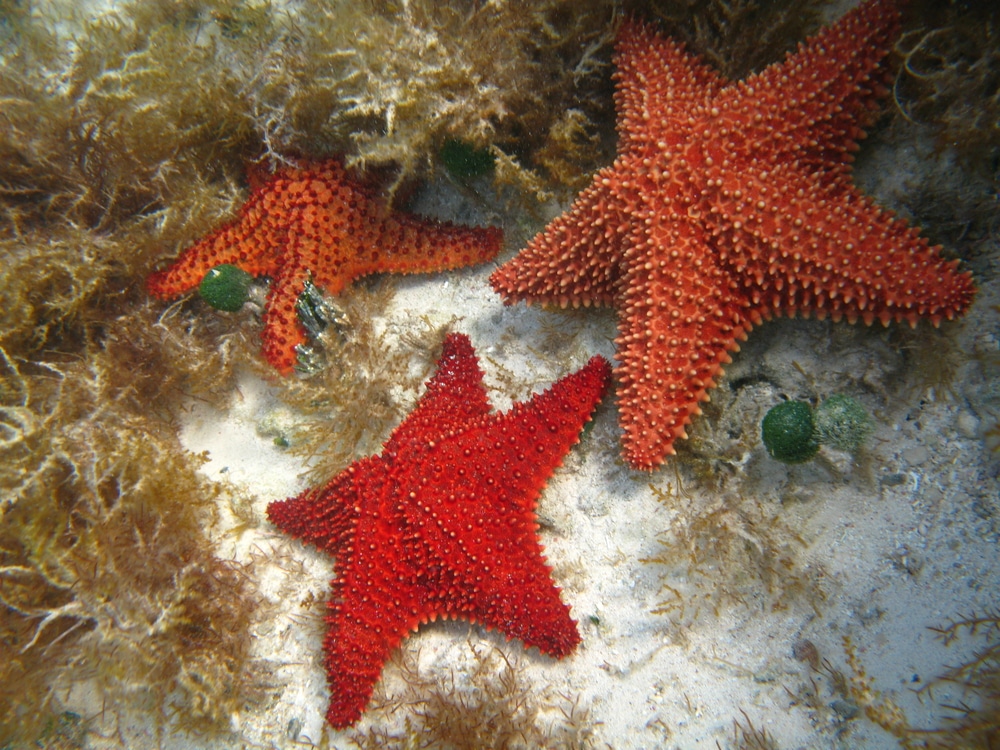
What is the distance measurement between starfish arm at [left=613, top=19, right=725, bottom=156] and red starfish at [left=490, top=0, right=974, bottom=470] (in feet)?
0.04

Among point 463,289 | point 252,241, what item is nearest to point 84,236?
point 252,241

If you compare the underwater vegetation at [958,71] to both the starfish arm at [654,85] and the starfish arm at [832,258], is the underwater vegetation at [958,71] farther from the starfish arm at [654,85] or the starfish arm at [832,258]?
the starfish arm at [654,85]

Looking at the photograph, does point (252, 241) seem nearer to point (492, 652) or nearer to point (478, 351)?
point (478, 351)

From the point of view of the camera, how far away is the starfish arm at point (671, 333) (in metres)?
3.56

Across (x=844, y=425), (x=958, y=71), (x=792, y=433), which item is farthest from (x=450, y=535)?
(x=958, y=71)

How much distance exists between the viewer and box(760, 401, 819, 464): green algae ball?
371cm

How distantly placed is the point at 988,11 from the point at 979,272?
1594mm

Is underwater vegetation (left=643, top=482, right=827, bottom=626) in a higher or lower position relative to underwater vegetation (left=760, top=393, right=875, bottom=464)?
lower

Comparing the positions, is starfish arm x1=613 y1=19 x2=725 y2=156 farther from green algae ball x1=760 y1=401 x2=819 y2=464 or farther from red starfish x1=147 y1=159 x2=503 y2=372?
green algae ball x1=760 y1=401 x2=819 y2=464

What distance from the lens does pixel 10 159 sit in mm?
4609

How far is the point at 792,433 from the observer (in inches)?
146

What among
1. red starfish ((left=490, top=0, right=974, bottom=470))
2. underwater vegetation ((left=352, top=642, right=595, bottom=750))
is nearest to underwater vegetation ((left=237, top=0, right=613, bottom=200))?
red starfish ((left=490, top=0, right=974, bottom=470))

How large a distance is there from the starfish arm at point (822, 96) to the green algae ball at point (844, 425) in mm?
1664

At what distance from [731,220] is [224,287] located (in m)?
4.36
